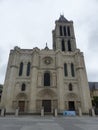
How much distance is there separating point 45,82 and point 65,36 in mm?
16560

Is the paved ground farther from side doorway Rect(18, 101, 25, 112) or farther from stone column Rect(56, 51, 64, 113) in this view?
side doorway Rect(18, 101, 25, 112)

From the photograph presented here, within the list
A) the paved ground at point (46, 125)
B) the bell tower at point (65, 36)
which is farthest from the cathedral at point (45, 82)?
the paved ground at point (46, 125)

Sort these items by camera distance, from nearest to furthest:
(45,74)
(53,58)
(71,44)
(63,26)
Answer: (45,74)
(53,58)
(71,44)
(63,26)

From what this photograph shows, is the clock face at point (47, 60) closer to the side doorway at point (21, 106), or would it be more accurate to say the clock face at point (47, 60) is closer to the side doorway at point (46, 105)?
the side doorway at point (46, 105)

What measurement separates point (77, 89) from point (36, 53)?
1309 cm

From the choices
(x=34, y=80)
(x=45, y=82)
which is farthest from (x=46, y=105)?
(x=34, y=80)

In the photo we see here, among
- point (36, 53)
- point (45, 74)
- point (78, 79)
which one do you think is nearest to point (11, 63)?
point (36, 53)

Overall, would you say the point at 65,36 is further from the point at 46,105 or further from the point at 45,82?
the point at 46,105

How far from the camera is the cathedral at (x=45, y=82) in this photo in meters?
27.0

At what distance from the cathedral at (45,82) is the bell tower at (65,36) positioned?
10.5 feet

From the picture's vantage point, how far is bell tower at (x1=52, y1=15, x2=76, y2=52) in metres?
36.8

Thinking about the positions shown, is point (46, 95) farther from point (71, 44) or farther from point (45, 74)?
point (71, 44)

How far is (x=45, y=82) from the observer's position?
29781mm

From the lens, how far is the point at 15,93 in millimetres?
27844
